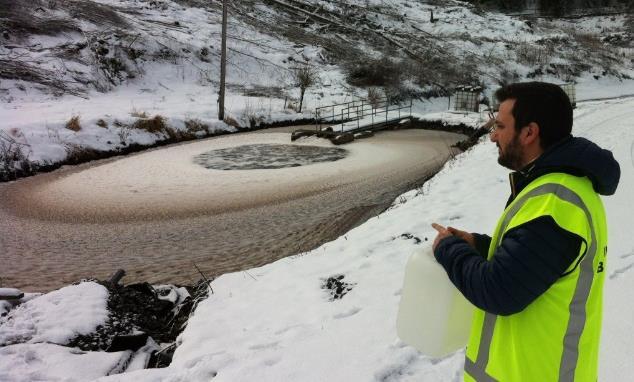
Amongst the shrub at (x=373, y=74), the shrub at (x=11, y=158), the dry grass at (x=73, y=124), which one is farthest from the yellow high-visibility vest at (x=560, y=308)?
the shrub at (x=373, y=74)

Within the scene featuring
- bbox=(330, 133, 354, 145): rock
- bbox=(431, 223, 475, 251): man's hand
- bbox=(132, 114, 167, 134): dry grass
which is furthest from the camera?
bbox=(330, 133, 354, 145): rock

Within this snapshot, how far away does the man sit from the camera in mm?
1398

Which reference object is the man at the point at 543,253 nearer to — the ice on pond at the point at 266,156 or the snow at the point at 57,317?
the snow at the point at 57,317

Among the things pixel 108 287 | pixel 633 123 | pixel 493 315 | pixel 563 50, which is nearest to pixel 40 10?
pixel 108 287

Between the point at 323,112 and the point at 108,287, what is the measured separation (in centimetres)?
2146

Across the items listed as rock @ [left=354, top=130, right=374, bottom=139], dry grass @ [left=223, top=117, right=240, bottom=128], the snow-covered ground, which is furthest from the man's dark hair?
dry grass @ [left=223, top=117, right=240, bottom=128]

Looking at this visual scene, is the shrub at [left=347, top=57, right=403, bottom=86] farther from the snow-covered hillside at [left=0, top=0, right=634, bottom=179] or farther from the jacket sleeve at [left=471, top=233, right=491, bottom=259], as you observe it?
the jacket sleeve at [left=471, top=233, right=491, bottom=259]

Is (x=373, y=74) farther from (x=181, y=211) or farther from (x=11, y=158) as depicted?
(x=181, y=211)

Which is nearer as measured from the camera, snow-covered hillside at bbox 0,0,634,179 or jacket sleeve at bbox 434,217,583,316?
jacket sleeve at bbox 434,217,583,316

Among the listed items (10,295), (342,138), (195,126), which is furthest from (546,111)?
(195,126)

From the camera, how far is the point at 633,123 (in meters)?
15.4

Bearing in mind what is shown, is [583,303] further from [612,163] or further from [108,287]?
[108,287]

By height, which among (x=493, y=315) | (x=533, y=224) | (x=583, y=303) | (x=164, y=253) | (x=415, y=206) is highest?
(x=533, y=224)

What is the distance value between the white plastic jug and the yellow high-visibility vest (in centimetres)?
22
